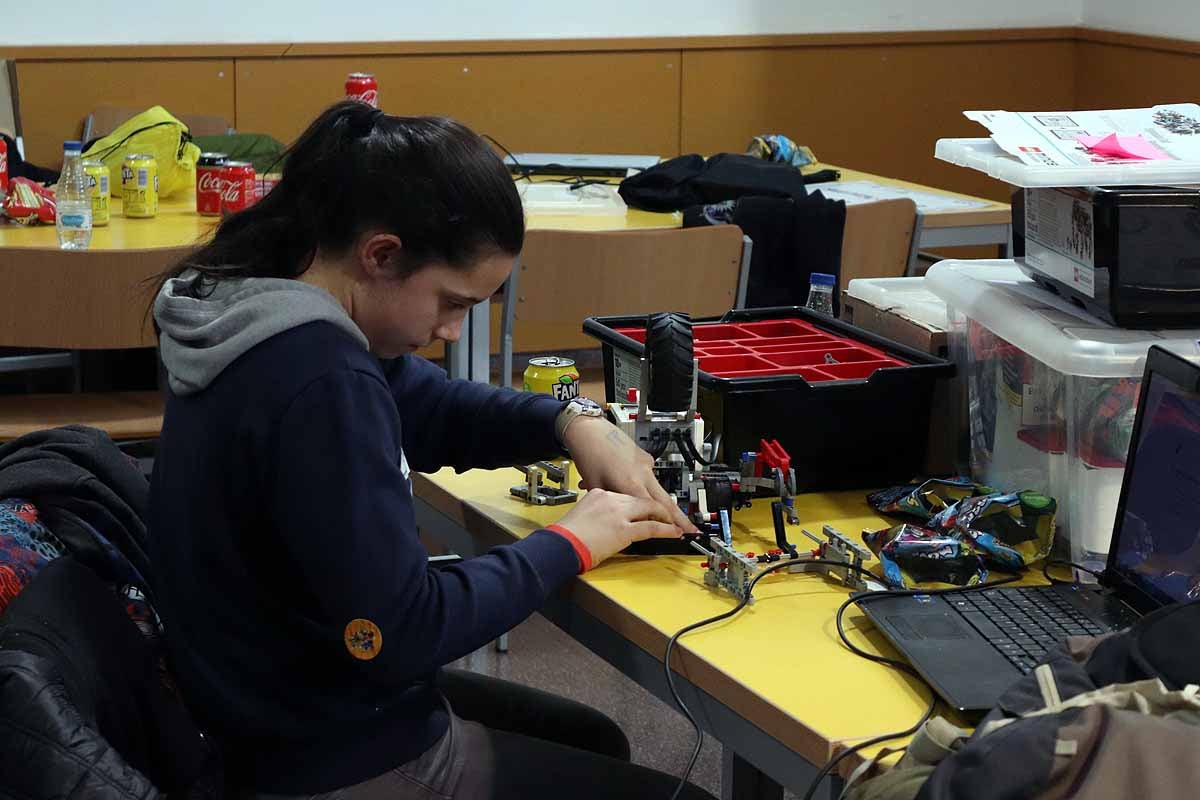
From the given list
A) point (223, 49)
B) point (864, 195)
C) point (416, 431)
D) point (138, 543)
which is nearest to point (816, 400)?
point (416, 431)

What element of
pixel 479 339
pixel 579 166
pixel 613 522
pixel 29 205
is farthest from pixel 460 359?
pixel 613 522

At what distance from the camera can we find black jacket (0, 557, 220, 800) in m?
1.12

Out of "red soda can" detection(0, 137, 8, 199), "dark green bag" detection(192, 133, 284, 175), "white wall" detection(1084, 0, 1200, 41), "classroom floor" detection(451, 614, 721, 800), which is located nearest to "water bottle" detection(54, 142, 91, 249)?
"red soda can" detection(0, 137, 8, 199)

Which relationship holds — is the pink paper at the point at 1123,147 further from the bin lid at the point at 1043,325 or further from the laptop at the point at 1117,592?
the laptop at the point at 1117,592

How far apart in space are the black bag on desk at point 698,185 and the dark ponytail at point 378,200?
2.11 metres

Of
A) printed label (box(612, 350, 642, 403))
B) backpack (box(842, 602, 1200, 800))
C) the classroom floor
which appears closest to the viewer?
backpack (box(842, 602, 1200, 800))

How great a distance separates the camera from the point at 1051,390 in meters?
1.56

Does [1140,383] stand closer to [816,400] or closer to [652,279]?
[816,400]

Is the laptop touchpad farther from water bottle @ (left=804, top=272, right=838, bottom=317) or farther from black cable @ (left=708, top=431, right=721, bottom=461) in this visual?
water bottle @ (left=804, top=272, right=838, bottom=317)

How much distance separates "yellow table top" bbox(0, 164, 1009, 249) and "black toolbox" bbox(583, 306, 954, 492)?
132 cm

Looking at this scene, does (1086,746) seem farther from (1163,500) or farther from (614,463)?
(614,463)

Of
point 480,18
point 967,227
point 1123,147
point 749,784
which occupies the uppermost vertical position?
point 480,18

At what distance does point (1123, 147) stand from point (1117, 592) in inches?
18.4

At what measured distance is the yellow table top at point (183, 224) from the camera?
2959 mm
